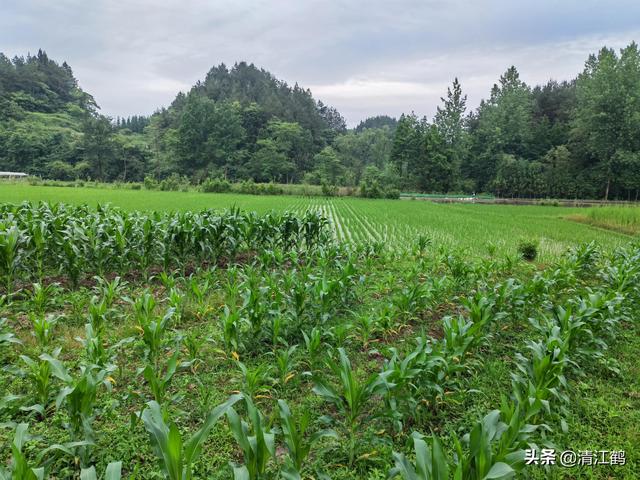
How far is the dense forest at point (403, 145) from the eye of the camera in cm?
3831

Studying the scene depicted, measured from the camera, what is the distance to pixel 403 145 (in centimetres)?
5347

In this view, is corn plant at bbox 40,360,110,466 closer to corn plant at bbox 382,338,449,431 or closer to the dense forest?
corn plant at bbox 382,338,449,431

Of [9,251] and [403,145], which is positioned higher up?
[403,145]

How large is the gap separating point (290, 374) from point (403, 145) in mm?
53967

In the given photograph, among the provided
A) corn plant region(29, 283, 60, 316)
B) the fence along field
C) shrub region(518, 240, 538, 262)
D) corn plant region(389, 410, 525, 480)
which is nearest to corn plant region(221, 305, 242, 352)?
the fence along field

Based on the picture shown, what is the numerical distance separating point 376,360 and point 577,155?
161 ft

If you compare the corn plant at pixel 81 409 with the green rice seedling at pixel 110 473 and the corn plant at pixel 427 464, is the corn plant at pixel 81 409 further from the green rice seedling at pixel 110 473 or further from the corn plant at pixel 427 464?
the corn plant at pixel 427 464

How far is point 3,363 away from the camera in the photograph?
339 centimetres

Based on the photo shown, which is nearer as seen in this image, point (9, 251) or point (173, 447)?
point (173, 447)

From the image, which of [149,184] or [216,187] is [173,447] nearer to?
[216,187]

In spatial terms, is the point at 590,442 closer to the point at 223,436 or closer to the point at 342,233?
the point at 223,436

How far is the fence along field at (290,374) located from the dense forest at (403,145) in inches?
1436

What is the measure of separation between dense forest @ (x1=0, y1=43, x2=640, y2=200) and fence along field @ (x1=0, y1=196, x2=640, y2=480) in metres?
36.5

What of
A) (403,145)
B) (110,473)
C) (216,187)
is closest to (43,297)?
(110,473)
